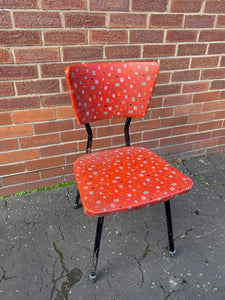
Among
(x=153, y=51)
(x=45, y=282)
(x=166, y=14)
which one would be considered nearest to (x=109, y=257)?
(x=45, y=282)

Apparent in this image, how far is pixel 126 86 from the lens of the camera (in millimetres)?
1346

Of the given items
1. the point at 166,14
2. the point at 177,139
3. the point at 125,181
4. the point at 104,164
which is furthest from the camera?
the point at 177,139

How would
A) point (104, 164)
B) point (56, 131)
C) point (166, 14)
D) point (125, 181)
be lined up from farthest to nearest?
point (56, 131)
point (166, 14)
point (104, 164)
point (125, 181)

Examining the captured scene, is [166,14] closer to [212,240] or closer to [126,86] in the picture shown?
[126,86]

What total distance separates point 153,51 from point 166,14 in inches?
9.7

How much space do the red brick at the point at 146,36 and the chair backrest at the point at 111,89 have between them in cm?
38

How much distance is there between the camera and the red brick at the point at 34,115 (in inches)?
60.7

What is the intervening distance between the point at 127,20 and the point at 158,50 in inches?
12.2

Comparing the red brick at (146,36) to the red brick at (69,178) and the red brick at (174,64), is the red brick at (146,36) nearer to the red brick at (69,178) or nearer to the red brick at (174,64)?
the red brick at (174,64)

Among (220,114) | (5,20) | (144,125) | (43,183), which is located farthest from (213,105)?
(5,20)

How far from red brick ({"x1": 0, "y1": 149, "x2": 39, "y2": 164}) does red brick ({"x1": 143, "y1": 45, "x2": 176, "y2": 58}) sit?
3.51 feet

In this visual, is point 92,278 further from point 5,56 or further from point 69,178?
point 5,56

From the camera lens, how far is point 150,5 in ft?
4.99

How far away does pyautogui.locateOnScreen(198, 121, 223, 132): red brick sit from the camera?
7.07 feet
